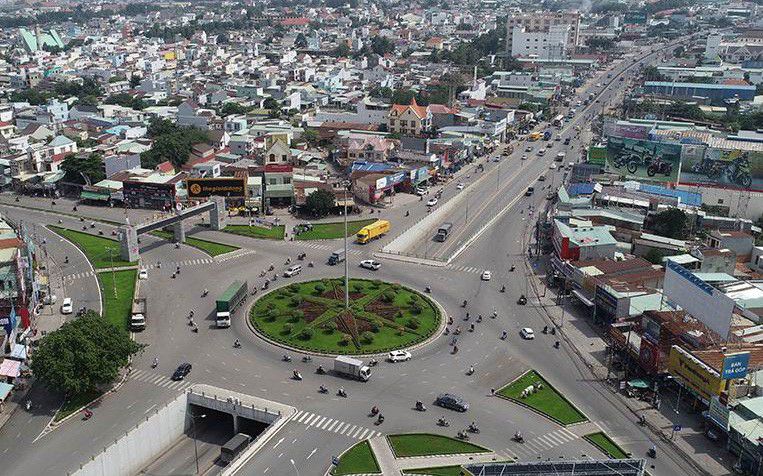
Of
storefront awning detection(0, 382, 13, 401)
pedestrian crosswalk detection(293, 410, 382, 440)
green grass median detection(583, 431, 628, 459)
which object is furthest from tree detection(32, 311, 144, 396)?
green grass median detection(583, 431, 628, 459)

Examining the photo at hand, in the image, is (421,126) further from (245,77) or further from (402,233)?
(245,77)

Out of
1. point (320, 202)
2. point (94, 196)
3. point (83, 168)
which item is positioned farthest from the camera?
point (83, 168)

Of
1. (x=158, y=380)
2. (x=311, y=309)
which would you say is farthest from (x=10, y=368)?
(x=311, y=309)

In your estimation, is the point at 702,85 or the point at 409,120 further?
the point at 702,85

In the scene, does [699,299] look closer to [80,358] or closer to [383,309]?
[383,309]

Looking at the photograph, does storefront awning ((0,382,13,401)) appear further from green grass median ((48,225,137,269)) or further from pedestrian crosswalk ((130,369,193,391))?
green grass median ((48,225,137,269))

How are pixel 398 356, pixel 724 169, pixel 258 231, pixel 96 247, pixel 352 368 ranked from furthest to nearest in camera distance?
pixel 724 169
pixel 258 231
pixel 96 247
pixel 398 356
pixel 352 368
